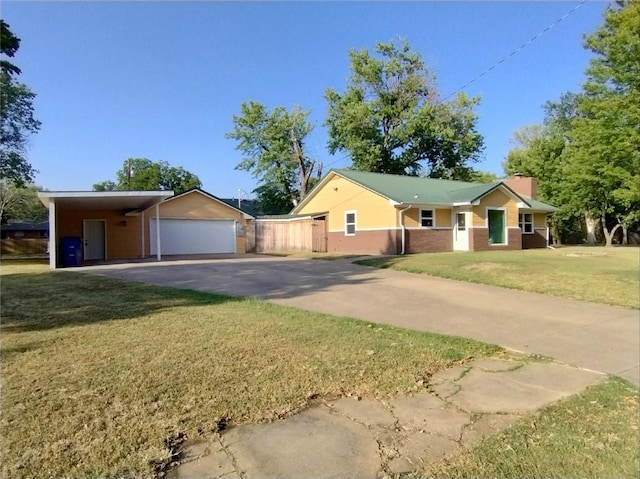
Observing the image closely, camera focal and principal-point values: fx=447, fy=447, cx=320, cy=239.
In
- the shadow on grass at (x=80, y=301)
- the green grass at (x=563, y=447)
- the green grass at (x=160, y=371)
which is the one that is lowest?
the green grass at (x=563, y=447)

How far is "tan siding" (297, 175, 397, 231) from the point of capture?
22294mm

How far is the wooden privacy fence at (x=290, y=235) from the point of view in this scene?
2577 centimetres

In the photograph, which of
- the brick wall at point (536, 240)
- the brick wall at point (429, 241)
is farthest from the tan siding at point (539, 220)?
the brick wall at point (429, 241)

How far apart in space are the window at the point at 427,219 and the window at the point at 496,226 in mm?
3356

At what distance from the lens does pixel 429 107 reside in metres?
38.4

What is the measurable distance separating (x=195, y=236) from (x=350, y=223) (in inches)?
356

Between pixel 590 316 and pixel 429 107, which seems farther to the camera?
pixel 429 107

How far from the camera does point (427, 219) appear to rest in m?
22.7

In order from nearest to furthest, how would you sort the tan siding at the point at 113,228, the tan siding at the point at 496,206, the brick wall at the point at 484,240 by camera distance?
the brick wall at the point at 484,240 < the tan siding at the point at 113,228 < the tan siding at the point at 496,206

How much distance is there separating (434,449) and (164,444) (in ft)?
6.09

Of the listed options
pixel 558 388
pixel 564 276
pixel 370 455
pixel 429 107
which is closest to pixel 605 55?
pixel 429 107

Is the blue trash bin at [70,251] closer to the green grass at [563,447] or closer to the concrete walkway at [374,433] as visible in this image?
the concrete walkway at [374,433]

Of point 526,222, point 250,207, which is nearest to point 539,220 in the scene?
point 526,222

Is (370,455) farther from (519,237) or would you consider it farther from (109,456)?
(519,237)
